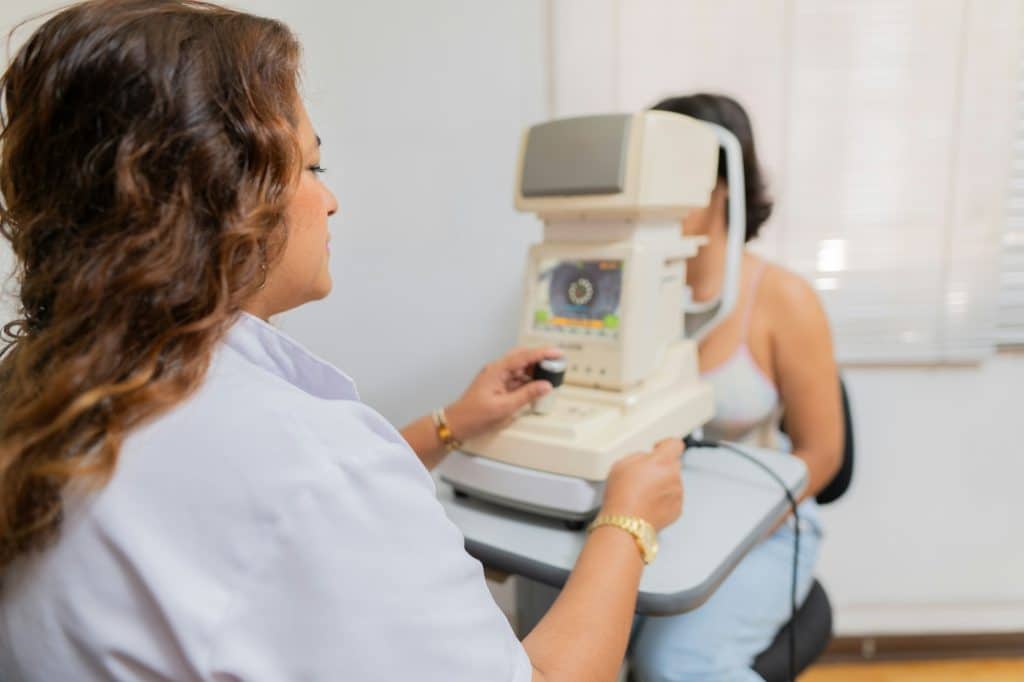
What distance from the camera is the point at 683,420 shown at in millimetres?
1062

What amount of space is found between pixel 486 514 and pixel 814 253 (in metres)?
1.14

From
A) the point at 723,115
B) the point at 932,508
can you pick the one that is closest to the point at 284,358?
the point at 723,115

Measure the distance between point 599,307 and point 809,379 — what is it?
0.50 m

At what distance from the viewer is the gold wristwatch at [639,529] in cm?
74

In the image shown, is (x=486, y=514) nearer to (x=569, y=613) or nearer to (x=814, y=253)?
(x=569, y=613)

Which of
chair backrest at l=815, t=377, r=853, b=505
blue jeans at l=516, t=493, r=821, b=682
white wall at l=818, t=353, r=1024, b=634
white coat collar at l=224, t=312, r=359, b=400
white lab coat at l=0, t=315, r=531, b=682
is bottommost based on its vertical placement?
white wall at l=818, t=353, r=1024, b=634

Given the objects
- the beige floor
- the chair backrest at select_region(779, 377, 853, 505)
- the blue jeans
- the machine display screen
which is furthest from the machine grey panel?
the beige floor

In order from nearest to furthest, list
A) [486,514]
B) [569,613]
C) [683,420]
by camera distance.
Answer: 1. [569,613]
2. [486,514]
3. [683,420]

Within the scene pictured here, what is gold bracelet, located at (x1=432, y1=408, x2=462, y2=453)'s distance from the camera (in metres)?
1.03

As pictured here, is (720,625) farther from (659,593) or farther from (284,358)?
(284,358)

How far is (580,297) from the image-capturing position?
3.43 ft

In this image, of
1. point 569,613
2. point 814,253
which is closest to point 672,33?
point 814,253

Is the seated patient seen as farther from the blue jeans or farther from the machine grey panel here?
the machine grey panel

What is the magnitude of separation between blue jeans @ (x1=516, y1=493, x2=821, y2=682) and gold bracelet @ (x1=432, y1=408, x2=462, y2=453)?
0.83 feet
